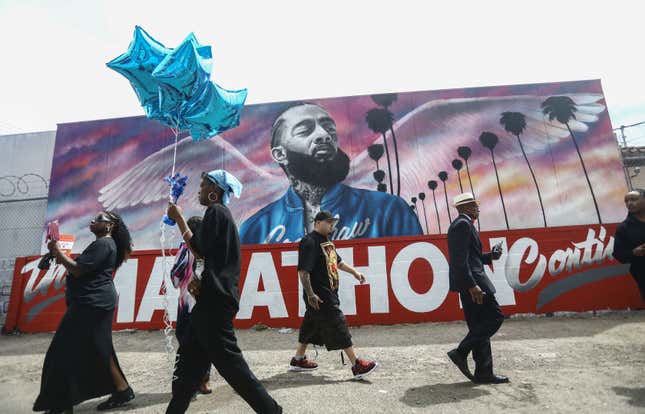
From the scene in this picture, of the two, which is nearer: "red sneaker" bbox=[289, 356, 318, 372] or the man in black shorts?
the man in black shorts

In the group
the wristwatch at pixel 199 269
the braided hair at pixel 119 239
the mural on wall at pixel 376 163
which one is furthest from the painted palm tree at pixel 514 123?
the wristwatch at pixel 199 269

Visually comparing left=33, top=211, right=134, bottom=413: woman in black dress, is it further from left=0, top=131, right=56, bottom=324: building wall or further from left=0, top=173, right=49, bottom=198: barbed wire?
left=0, top=173, right=49, bottom=198: barbed wire

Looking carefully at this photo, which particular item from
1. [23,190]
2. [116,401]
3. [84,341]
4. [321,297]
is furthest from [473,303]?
[23,190]

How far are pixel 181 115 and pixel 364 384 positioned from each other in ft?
10.1

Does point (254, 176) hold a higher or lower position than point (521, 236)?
higher

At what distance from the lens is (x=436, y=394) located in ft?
10.7

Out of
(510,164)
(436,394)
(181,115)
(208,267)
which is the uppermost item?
(510,164)

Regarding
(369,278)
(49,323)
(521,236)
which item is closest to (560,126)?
(521,236)

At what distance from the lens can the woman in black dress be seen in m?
2.95

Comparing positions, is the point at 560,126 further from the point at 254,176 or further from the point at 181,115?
the point at 181,115

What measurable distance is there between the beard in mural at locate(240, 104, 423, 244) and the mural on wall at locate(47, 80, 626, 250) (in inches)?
1.5

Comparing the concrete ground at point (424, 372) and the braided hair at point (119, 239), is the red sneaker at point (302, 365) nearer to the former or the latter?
the concrete ground at point (424, 372)

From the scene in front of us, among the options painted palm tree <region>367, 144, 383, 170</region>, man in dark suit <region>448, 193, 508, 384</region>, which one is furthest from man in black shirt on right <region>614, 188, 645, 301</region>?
painted palm tree <region>367, 144, 383, 170</region>

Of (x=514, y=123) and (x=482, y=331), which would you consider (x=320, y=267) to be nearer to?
(x=482, y=331)
